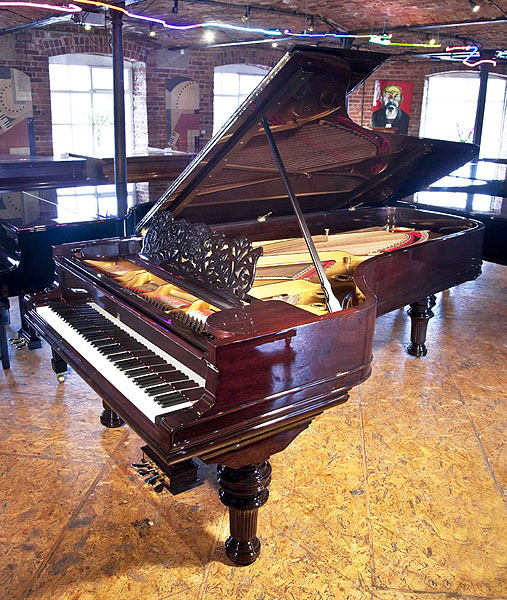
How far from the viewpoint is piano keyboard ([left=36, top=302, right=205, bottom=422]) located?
1959 mm

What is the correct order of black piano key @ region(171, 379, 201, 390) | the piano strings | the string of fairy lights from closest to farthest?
black piano key @ region(171, 379, 201, 390) < the piano strings < the string of fairy lights

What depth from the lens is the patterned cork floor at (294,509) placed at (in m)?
2.20

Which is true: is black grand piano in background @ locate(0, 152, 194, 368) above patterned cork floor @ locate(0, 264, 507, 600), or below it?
above

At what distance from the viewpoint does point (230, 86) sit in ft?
39.9

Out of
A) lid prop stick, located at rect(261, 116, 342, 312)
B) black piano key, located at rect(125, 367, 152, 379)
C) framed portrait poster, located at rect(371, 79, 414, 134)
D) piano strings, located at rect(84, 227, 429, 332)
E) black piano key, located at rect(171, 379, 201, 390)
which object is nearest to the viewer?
black piano key, located at rect(171, 379, 201, 390)

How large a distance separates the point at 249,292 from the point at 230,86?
10549mm

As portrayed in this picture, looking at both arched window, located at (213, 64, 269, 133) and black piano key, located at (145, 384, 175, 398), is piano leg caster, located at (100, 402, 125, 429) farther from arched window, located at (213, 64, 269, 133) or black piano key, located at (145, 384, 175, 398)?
arched window, located at (213, 64, 269, 133)

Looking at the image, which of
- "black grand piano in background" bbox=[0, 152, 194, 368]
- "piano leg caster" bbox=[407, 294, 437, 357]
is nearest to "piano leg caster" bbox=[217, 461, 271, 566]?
"black grand piano in background" bbox=[0, 152, 194, 368]

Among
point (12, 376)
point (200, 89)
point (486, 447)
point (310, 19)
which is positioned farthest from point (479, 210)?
point (200, 89)

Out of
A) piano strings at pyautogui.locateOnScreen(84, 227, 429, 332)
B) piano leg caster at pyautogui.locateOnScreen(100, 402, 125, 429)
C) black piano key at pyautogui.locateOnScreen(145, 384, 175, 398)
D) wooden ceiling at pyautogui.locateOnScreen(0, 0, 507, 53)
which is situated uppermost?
wooden ceiling at pyautogui.locateOnScreen(0, 0, 507, 53)

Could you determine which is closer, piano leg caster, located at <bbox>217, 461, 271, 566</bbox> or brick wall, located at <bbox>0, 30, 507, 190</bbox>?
piano leg caster, located at <bbox>217, 461, 271, 566</bbox>

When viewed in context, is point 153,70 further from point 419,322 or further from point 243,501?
point 243,501

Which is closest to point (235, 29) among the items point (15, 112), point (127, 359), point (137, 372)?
point (15, 112)

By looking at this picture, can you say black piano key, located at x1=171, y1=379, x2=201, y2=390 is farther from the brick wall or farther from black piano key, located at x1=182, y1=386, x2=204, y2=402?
the brick wall
